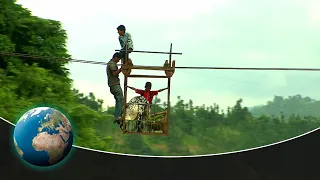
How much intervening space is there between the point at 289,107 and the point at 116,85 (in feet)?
38.3

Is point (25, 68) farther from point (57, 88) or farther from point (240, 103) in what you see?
point (240, 103)

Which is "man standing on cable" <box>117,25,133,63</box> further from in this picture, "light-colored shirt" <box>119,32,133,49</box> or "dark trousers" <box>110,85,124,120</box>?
"dark trousers" <box>110,85,124,120</box>

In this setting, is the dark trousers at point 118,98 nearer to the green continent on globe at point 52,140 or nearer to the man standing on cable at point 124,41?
the man standing on cable at point 124,41

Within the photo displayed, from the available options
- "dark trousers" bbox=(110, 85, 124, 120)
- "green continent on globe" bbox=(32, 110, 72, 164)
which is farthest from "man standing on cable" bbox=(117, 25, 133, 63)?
"green continent on globe" bbox=(32, 110, 72, 164)

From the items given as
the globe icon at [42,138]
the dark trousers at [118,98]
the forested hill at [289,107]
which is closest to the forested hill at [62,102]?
the forested hill at [289,107]

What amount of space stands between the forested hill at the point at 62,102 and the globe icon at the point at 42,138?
5348 millimetres

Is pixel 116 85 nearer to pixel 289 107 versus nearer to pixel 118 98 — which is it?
pixel 118 98

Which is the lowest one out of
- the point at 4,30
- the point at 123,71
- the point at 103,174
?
the point at 103,174

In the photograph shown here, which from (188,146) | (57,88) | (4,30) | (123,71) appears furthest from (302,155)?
(188,146)

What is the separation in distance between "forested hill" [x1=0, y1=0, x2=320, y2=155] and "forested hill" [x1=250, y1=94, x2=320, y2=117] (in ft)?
3.35

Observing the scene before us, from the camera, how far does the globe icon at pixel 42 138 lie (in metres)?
5.85

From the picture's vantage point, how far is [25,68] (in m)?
12.0

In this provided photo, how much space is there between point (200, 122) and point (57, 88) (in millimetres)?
4716

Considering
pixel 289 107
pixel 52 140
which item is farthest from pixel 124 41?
pixel 289 107
